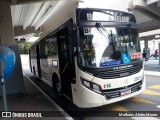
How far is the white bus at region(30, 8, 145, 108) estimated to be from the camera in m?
5.55

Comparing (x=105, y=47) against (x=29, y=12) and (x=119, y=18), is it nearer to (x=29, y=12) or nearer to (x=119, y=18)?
(x=119, y=18)

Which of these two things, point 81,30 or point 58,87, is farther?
point 58,87

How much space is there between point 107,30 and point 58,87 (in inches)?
130

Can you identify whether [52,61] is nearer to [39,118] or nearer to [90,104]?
[39,118]

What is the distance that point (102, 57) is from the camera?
5762 millimetres

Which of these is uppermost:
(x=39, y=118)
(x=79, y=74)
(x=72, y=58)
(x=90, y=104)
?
(x=72, y=58)

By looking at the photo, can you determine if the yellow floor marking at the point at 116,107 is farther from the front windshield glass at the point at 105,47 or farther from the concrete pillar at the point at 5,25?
the concrete pillar at the point at 5,25

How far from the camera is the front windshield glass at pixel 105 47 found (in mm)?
5672

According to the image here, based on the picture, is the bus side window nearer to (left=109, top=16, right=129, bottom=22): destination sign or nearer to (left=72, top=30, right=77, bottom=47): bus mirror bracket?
(left=72, top=30, right=77, bottom=47): bus mirror bracket

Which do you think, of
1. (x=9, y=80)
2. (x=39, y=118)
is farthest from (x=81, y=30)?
(x=9, y=80)

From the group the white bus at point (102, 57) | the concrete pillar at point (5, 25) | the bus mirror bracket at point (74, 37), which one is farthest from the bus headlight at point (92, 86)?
the concrete pillar at point (5, 25)

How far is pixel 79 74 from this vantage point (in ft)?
18.4

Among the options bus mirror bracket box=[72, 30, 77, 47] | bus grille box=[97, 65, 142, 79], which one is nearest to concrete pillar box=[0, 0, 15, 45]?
bus mirror bracket box=[72, 30, 77, 47]

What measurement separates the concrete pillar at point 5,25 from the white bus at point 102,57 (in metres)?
6.65
